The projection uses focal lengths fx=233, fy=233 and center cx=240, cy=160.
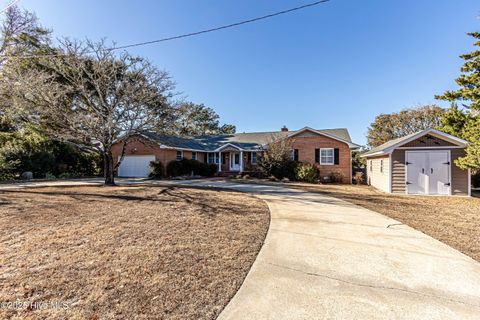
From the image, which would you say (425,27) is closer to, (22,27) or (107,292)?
(107,292)

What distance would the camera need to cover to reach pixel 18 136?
56.6ft

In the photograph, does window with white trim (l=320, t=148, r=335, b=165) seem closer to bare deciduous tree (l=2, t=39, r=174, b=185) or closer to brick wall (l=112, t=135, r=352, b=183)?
brick wall (l=112, t=135, r=352, b=183)

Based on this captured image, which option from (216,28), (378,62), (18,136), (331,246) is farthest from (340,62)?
(18,136)

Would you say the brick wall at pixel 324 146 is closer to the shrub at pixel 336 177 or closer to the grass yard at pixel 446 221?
the shrub at pixel 336 177

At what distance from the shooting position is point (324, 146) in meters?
19.5

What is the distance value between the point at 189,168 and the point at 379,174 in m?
15.2

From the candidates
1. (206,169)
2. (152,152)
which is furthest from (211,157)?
(152,152)

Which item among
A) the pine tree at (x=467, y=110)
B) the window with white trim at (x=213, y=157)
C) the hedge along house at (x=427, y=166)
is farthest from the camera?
the window with white trim at (x=213, y=157)

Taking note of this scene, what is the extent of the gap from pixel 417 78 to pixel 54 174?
2882 cm

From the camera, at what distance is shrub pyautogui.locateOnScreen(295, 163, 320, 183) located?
18062mm

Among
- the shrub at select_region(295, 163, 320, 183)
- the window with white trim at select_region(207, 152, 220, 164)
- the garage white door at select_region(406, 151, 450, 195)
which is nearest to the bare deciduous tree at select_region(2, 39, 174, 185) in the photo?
the shrub at select_region(295, 163, 320, 183)

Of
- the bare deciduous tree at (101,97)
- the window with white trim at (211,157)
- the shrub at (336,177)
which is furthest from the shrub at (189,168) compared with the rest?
the shrub at (336,177)

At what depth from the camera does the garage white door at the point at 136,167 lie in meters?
21.6

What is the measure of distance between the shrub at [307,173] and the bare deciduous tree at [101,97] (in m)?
10.6
